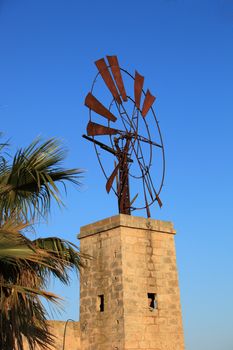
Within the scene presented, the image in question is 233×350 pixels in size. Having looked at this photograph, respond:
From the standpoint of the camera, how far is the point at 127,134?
1267 cm

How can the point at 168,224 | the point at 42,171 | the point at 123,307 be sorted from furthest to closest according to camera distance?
the point at 168,224
the point at 123,307
the point at 42,171

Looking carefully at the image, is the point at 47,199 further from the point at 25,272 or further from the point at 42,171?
the point at 25,272

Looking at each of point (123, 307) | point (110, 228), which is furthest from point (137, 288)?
point (110, 228)

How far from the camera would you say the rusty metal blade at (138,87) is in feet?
42.9

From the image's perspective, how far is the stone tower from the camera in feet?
34.2

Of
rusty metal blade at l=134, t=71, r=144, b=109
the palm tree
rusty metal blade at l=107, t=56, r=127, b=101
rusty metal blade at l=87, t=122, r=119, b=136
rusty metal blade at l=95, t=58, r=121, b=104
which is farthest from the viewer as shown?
rusty metal blade at l=134, t=71, r=144, b=109

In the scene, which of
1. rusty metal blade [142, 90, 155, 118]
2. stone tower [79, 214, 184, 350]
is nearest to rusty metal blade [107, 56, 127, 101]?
rusty metal blade [142, 90, 155, 118]

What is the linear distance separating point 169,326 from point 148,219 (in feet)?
8.26

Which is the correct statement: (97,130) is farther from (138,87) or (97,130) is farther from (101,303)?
(101,303)

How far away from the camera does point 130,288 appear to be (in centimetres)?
1059

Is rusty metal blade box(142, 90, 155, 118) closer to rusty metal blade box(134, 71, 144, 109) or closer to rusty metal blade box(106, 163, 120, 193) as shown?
rusty metal blade box(134, 71, 144, 109)

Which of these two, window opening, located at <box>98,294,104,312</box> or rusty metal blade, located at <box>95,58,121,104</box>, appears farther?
rusty metal blade, located at <box>95,58,121,104</box>

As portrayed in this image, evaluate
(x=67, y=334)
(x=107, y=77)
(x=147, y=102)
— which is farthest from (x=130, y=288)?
(x=107, y=77)

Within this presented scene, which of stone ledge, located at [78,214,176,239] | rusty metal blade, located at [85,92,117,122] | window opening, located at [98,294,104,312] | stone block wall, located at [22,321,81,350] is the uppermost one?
rusty metal blade, located at [85,92,117,122]
